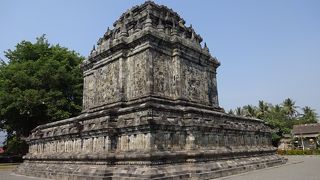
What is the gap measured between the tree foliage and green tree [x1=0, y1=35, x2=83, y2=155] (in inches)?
1333

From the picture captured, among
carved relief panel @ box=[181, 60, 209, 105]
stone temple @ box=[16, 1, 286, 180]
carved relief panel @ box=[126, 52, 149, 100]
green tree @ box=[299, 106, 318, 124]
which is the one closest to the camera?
stone temple @ box=[16, 1, 286, 180]

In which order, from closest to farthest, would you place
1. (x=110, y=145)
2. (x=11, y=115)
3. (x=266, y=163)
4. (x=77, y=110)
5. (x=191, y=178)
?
(x=191, y=178)
(x=110, y=145)
(x=266, y=163)
(x=11, y=115)
(x=77, y=110)

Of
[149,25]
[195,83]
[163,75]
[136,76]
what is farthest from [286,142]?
[149,25]

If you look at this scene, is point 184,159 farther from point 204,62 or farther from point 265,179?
point 204,62

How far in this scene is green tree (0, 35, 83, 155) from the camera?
2845 cm

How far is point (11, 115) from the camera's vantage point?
29766mm

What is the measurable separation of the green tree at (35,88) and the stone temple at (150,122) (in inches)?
279

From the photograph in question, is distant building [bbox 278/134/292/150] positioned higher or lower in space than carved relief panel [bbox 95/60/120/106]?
lower

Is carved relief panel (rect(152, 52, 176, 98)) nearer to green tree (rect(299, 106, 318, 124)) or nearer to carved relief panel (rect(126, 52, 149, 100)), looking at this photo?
carved relief panel (rect(126, 52, 149, 100))

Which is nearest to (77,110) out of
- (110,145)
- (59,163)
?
A: (59,163)

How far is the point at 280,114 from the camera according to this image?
63344mm

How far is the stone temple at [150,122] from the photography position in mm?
13422

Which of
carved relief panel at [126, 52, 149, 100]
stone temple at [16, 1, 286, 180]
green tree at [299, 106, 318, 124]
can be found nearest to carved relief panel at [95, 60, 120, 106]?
stone temple at [16, 1, 286, 180]

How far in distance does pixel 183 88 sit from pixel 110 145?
19.5 ft
